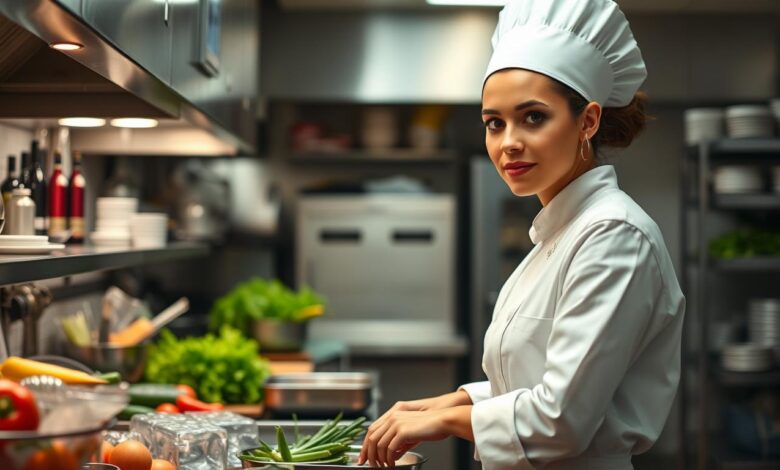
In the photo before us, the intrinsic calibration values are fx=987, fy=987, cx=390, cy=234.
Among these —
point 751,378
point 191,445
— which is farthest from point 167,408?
point 751,378

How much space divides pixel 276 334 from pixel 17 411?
9.86ft

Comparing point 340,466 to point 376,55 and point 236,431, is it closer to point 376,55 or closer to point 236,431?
point 236,431

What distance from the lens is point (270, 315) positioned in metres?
4.27

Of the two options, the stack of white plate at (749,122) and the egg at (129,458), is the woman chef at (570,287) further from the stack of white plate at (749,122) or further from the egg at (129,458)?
the stack of white plate at (749,122)

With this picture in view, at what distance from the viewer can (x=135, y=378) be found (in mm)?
3070

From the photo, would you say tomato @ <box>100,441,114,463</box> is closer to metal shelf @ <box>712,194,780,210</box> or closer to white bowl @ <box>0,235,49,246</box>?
white bowl @ <box>0,235,49,246</box>

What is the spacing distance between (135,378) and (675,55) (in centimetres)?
365

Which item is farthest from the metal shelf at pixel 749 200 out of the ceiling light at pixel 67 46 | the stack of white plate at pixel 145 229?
the ceiling light at pixel 67 46

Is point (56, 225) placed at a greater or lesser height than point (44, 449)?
greater

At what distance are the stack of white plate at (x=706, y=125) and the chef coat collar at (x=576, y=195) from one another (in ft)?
11.9

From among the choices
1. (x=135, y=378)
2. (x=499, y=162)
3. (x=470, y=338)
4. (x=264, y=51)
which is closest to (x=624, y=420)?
(x=499, y=162)

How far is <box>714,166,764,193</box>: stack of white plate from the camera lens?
507 cm

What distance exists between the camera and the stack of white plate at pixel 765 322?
5.15 metres

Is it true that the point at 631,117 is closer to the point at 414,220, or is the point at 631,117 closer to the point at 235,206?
the point at 414,220
